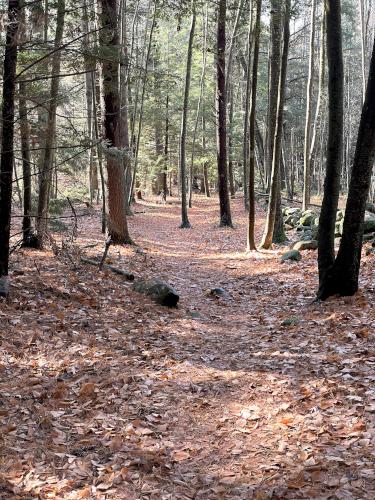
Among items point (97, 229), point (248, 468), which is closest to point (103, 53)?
point (248, 468)

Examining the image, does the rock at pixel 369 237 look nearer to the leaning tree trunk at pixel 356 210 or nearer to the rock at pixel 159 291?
the leaning tree trunk at pixel 356 210

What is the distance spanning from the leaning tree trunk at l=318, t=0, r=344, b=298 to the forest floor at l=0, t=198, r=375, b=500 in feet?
3.18

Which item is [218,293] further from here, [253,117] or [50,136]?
[253,117]

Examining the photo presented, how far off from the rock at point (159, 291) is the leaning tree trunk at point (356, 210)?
8.73 feet

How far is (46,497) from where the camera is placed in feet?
11.2

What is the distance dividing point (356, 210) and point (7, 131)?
5510mm

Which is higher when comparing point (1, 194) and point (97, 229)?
point (1, 194)

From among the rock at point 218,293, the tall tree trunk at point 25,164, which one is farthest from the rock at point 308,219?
the tall tree trunk at point 25,164

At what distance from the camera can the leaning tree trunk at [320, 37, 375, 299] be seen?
23.8 feet

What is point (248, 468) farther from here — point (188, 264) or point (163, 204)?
point (163, 204)

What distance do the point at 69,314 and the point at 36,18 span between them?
448cm

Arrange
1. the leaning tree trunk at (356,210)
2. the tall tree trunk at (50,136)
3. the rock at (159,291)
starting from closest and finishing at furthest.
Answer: the leaning tree trunk at (356,210) < the tall tree trunk at (50,136) < the rock at (159,291)

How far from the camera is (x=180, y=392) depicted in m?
5.25

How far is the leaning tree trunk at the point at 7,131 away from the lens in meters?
6.43
